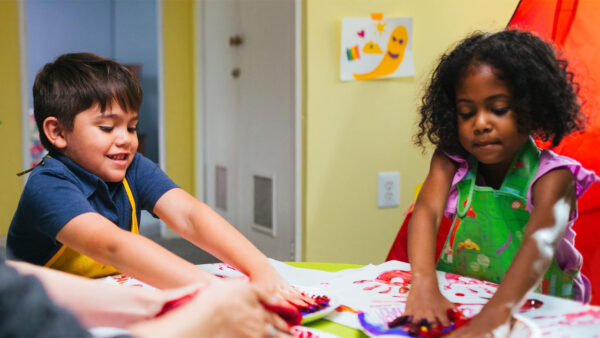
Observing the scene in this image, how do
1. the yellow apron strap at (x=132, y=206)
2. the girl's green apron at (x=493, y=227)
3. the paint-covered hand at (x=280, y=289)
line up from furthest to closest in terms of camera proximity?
1. the yellow apron strap at (x=132, y=206)
2. the girl's green apron at (x=493, y=227)
3. the paint-covered hand at (x=280, y=289)

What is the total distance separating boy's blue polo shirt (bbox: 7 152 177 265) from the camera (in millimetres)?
716

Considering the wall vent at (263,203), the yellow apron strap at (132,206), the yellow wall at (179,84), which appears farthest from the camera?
the yellow wall at (179,84)

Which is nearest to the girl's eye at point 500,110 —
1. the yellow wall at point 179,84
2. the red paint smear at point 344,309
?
the red paint smear at point 344,309

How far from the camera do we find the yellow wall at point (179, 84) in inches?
115

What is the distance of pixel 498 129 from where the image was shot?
0.70 meters

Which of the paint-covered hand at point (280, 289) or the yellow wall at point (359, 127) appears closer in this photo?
the paint-covered hand at point (280, 289)

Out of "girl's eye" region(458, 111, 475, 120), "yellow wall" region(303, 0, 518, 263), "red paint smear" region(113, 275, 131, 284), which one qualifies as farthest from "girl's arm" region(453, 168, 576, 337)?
"yellow wall" region(303, 0, 518, 263)

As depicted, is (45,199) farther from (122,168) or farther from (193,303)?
(193,303)

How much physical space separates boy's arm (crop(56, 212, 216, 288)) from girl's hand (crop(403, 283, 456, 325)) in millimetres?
229

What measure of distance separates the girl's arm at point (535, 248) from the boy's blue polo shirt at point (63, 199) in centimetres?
48

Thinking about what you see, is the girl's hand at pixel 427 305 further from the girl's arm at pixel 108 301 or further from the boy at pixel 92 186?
the girl's arm at pixel 108 301

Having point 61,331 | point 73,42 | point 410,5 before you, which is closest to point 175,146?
point 410,5

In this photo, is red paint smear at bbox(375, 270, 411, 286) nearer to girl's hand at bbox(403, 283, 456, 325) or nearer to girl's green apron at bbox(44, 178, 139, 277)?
girl's hand at bbox(403, 283, 456, 325)

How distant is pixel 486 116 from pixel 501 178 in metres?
0.15
